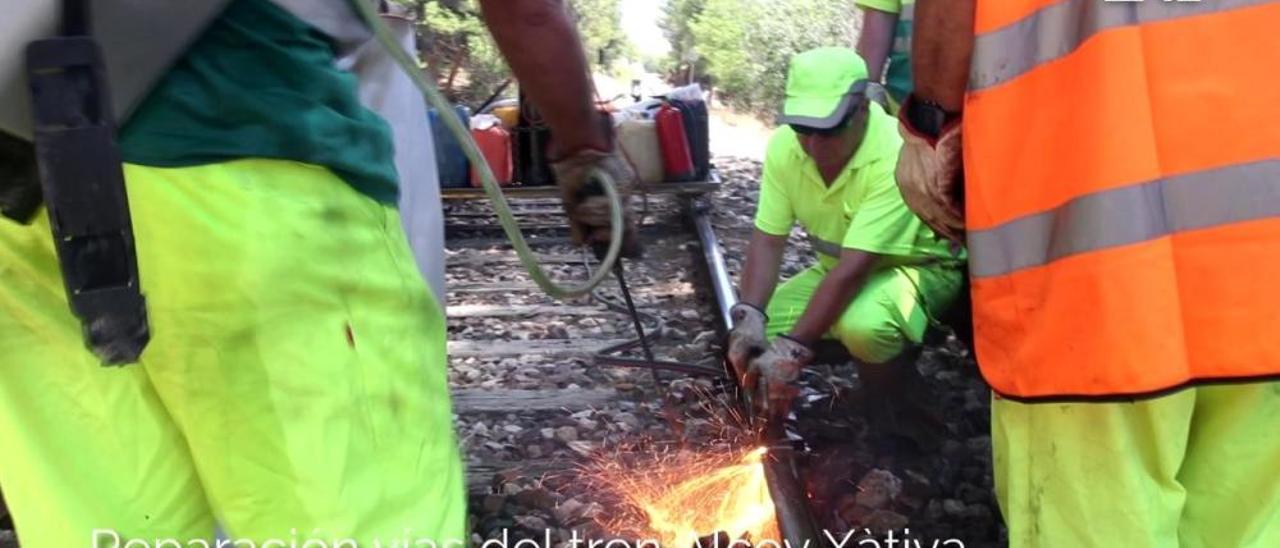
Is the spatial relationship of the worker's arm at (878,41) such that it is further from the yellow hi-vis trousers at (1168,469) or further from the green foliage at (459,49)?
the green foliage at (459,49)

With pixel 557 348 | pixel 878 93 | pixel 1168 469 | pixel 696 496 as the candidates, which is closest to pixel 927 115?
pixel 1168 469

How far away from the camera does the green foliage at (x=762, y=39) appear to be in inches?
803

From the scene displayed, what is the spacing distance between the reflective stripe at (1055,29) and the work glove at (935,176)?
0.65ft

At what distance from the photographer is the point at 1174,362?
58.1 inches

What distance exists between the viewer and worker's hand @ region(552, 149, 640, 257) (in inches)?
81.1

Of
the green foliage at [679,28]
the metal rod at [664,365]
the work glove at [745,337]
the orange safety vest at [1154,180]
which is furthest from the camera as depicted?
the green foliage at [679,28]

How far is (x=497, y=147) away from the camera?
812 centimetres

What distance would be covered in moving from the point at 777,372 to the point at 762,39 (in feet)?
65.3

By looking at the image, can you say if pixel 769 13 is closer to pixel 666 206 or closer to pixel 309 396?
pixel 666 206

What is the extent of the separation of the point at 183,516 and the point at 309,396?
0.88 feet

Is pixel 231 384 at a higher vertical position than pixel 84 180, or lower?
lower

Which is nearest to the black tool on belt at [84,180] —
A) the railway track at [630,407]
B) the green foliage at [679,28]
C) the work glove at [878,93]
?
the railway track at [630,407]

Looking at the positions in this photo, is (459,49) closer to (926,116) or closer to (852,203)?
(852,203)

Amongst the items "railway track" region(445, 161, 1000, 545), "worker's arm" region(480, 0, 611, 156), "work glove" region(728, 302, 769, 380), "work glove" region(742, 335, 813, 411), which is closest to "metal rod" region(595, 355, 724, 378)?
"railway track" region(445, 161, 1000, 545)
